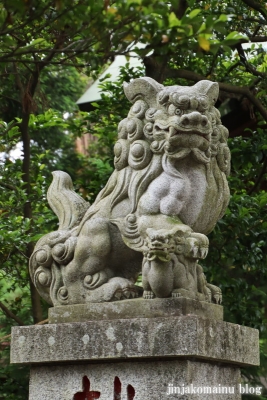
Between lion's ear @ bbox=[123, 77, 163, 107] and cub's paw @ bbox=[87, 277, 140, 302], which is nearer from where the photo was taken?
cub's paw @ bbox=[87, 277, 140, 302]

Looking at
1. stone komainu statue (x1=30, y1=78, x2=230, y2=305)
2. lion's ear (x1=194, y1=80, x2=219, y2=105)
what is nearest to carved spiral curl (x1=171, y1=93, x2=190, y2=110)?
stone komainu statue (x1=30, y1=78, x2=230, y2=305)

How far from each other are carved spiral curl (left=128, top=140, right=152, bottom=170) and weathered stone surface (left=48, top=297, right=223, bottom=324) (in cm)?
77

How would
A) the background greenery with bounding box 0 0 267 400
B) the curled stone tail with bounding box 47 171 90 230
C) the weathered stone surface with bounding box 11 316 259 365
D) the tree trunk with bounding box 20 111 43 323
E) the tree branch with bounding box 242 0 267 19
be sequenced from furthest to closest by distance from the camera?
the tree branch with bounding box 242 0 267 19, the tree trunk with bounding box 20 111 43 323, the background greenery with bounding box 0 0 267 400, the curled stone tail with bounding box 47 171 90 230, the weathered stone surface with bounding box 11 316 259 365

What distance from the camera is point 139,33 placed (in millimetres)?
3949

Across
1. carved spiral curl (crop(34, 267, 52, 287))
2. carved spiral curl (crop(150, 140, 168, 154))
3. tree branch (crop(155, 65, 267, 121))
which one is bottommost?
carved spiral curl (crop(34, 267, 52, 287))

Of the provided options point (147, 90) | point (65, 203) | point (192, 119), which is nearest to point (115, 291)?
point (65, 203)

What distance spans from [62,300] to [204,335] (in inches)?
37.1

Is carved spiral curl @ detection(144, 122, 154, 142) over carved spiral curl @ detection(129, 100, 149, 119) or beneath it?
beneath

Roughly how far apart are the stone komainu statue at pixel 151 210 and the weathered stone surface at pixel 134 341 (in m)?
0.20

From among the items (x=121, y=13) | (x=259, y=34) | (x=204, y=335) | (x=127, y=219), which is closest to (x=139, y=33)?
(x=121, y=13)

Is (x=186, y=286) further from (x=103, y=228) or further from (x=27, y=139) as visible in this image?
(x=27, y=139)

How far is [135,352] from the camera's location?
4.60 m

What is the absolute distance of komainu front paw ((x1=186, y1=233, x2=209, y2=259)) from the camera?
464 centimetres

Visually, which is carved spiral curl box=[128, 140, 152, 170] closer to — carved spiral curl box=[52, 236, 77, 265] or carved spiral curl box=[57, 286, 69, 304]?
carved spiral curl box=[52, 236, 77, 265]
